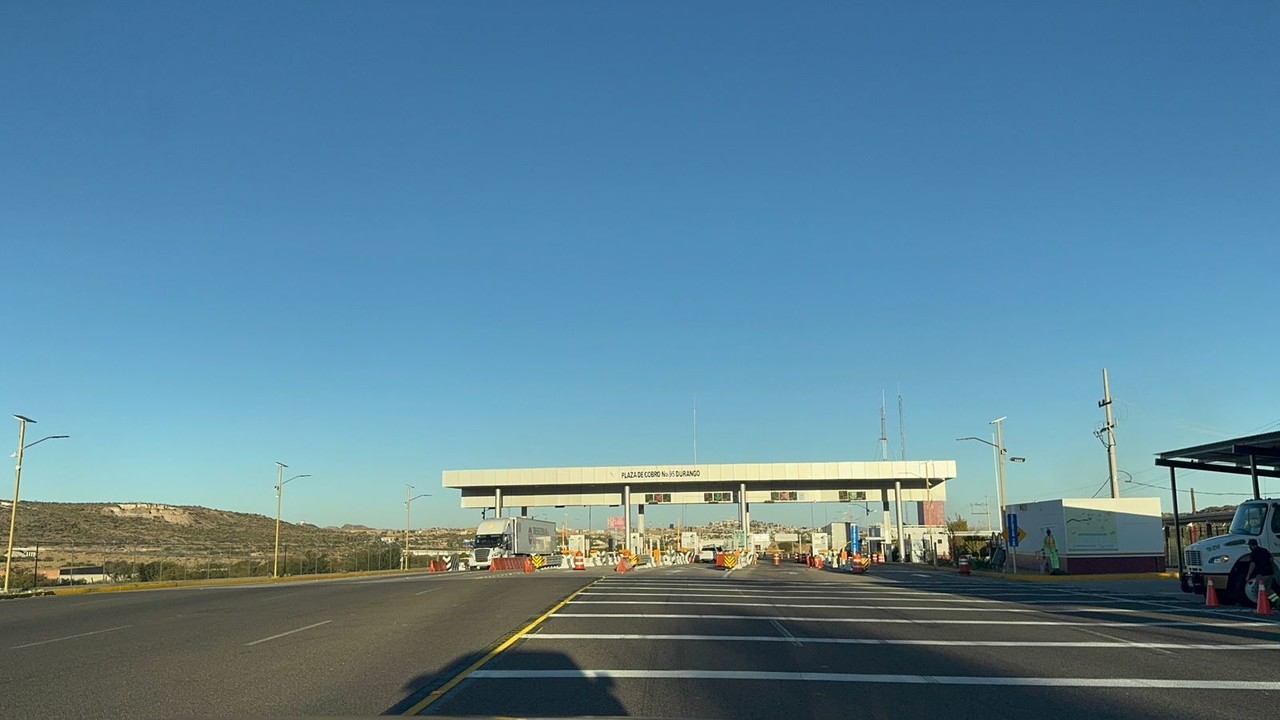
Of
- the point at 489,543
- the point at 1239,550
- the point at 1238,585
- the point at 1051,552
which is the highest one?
the point at 1239,550

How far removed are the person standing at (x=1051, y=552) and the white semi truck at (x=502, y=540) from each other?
3385 centimetres

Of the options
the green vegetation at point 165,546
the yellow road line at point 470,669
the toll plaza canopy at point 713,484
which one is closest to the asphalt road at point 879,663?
the yellow road line at point 470,669

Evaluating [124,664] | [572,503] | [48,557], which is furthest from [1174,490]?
[48,557]

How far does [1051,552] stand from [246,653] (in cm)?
3684

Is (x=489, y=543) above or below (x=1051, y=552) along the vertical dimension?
above

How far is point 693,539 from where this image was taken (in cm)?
10894

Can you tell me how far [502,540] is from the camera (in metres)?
69.8

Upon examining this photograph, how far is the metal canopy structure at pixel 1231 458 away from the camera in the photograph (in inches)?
1140

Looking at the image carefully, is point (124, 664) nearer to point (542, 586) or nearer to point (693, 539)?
point (542, 586)

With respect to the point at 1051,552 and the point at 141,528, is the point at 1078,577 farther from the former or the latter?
the point at 141,528

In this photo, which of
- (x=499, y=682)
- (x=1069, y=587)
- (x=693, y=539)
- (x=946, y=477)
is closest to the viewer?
(x=499, y=682)

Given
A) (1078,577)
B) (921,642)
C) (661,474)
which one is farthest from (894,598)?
(661,474)

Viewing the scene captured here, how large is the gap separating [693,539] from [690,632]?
91.8 metres

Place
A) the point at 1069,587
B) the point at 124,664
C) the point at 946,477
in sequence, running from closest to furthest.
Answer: the point at 124,664 < the point at 1069,587 < the point at 946,477
